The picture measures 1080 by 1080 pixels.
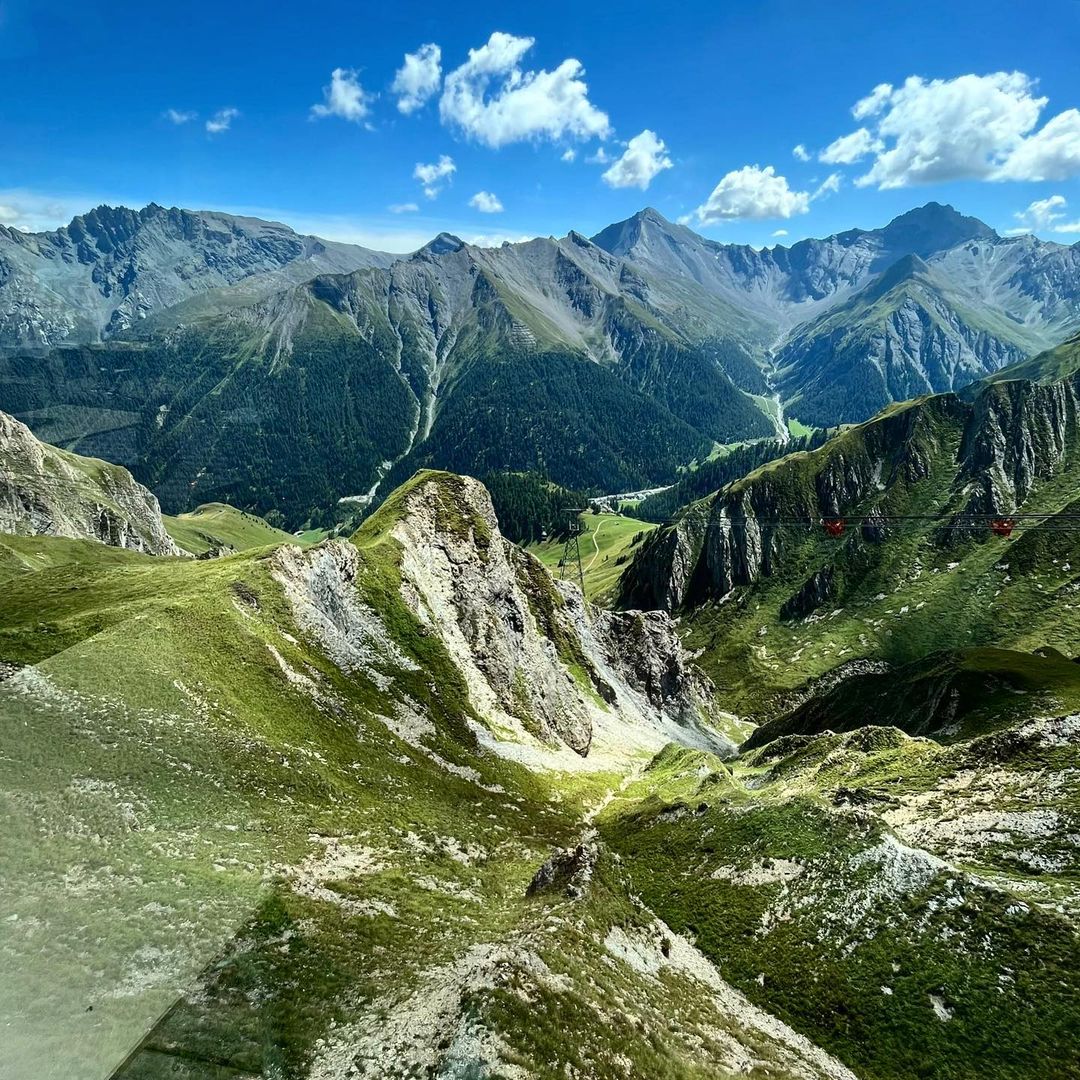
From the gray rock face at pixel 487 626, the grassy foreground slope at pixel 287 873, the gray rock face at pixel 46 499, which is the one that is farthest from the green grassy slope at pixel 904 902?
the gray rock face at pixel 46 499

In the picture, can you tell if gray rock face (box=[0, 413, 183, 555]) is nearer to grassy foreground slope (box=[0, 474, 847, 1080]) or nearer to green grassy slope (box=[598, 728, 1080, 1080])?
grassy foreground slope (box=[0, 474, 847, 1080])

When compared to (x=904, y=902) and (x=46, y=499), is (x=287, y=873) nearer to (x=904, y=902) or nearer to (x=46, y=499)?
(x=904, y=902)

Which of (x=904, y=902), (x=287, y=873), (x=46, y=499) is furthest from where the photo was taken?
(x=46, y=499)

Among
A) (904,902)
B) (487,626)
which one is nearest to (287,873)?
(904,902)

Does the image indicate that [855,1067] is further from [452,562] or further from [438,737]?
[452,562]

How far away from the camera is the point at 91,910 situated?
31844mm

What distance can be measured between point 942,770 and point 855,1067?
2960 cm

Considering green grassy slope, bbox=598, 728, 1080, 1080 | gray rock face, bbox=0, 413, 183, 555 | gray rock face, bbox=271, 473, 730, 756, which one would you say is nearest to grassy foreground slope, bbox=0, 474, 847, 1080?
gray rock face, bbox=271, 473, 730, 756

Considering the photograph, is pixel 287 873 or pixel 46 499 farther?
pixel 46 499

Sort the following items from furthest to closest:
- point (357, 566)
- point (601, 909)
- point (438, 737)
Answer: point (357, 566), point (438, 737), point (601, 909)

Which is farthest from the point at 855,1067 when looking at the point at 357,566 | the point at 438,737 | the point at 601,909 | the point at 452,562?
the point at 452,562

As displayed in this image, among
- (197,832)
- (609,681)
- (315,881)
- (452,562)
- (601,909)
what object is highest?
(452,562)

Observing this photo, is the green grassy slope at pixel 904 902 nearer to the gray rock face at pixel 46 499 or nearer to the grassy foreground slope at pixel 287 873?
the grassy foreground slope at pixel 287 873

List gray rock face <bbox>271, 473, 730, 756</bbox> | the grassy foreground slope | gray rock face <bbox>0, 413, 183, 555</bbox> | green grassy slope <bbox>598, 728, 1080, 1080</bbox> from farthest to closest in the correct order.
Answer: gray rock face <bbox>0, 413, 183, 555</bbox> → gray rock face <bbox>271, 473, 730, 756</bbox> → green grassy slope <bbox>598, 728, 1080, 1080</bbox> → the grassy foreground slope
